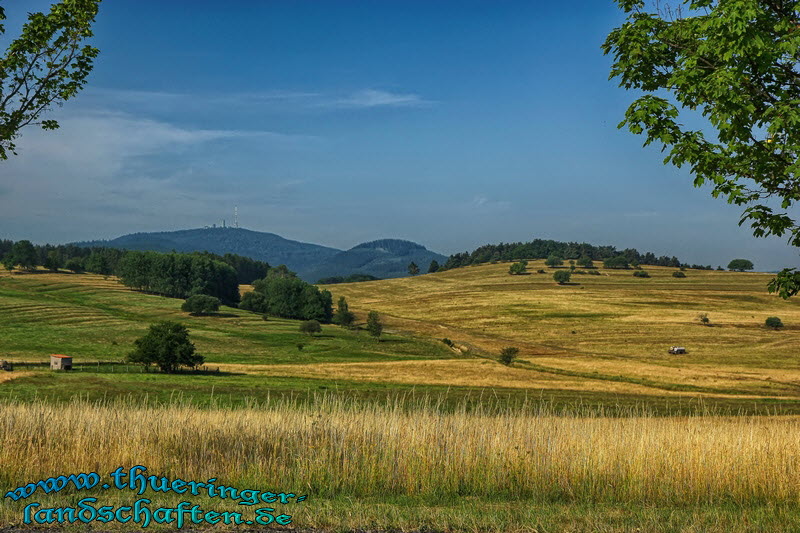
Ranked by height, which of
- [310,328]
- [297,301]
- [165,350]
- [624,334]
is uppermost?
[297,301]

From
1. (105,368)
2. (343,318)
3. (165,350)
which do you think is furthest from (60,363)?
(343,318)

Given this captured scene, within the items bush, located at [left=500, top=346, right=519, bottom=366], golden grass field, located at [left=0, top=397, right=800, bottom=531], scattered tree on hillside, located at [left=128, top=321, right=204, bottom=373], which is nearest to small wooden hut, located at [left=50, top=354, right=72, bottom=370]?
scattered tree on hillside, located at [left=128, top=321, right=204, bottom=373]

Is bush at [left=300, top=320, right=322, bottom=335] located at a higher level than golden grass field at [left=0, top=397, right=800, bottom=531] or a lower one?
lower

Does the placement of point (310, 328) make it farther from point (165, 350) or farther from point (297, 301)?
point (165, 350)

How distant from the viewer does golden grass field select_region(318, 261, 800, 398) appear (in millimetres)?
84125

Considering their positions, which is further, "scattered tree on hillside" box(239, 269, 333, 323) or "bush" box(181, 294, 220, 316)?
"scattered tree on hillside" box(239, 269, 333, 323)

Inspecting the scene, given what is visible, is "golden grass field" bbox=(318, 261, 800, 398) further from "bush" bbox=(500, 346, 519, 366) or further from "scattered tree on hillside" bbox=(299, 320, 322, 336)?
"scattered tree on hillside" bbox=(299, 320, 322, 336)

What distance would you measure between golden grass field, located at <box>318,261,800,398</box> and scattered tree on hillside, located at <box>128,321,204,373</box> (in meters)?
18.6

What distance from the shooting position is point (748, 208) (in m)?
14.9

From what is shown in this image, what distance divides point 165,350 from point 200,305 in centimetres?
7619

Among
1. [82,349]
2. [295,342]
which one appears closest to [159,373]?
[82,349]

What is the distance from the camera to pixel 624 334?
13788cm

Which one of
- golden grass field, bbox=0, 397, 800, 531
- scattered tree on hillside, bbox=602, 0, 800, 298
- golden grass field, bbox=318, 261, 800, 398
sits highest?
scattered tree on hillside, bbox=602, 0, 800, 298

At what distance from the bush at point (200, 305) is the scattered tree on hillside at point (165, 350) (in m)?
73.2
